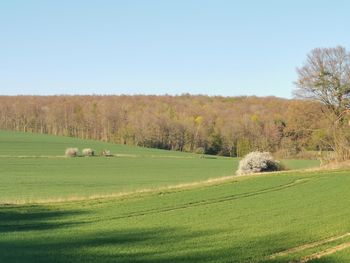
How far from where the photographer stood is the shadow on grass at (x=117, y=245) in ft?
46.9

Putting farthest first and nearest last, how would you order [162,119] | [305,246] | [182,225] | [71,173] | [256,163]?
[162,119] < [71,173] < [256,163] < [182,225] < [305,246]

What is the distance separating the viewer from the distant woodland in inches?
4946

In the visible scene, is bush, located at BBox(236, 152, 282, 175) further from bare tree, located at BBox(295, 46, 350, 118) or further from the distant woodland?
the distant woodland

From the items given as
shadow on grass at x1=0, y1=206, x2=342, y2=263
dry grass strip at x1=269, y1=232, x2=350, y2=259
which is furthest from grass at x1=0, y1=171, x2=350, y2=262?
dry grass strip at x1=269, y1=232, x2=350, y2=259

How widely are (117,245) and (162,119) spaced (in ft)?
387

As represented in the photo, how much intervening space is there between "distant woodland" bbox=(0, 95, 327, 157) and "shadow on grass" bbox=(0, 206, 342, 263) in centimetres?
6569

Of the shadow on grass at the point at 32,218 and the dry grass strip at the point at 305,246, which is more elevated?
the dry grass strip at the point at 305,246

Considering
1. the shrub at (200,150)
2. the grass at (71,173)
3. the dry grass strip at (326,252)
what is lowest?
the grass at (71,173)

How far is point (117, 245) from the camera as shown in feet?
52.9

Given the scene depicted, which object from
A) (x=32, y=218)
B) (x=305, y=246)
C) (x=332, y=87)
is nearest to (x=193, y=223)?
(x=305, y=246)

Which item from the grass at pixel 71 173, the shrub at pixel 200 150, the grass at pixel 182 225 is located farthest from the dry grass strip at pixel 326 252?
the shrub at pixel 200 150

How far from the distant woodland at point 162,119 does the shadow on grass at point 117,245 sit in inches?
2586

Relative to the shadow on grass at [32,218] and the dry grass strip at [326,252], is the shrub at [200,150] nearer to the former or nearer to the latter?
the shadow on grass at [32,218]

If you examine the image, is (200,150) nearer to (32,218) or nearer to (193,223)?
(32,218)
